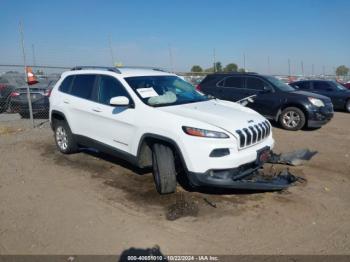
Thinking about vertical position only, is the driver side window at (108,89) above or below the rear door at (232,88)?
above

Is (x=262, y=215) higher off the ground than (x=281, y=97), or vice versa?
(x=281, y=97)

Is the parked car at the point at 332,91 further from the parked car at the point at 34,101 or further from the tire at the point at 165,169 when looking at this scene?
the tire at the point at 165,169

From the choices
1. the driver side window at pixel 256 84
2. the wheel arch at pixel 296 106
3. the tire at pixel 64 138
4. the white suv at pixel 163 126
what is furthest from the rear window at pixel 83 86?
the wheel arch at pixel 296 106

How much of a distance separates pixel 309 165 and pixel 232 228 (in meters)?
3.06

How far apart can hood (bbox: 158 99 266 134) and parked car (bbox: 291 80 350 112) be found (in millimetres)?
10675

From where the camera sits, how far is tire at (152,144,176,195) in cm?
465

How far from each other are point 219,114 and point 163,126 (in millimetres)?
843

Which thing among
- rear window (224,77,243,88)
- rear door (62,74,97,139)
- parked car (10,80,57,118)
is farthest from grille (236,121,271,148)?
parked car (10,80,57,118)

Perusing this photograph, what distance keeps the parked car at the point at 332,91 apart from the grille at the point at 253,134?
35.2 feet

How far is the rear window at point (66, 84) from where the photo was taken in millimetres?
6688

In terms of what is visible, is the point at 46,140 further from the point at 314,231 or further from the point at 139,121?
the point at 314,231

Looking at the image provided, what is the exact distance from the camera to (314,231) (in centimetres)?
388

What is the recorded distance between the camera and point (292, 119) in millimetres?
9898

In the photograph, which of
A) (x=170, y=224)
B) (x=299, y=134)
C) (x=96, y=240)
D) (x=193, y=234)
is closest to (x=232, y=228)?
(x=193, y=234)
